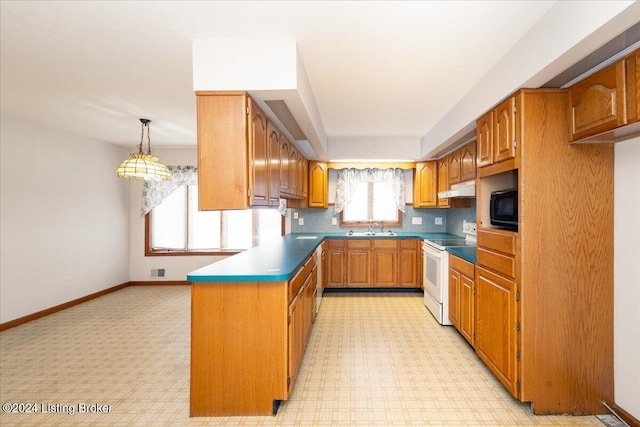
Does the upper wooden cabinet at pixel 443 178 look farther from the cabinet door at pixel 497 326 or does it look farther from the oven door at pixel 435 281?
the cabinet door at pixel 497 326

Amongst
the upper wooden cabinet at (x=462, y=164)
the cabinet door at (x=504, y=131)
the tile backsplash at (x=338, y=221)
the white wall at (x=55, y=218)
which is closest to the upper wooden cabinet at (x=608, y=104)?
the cabinet door at (x=504, y=131)

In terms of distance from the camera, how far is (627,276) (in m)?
1.79

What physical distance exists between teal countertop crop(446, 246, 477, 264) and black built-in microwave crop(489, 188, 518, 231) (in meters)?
0.39

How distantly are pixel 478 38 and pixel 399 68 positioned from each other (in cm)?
58

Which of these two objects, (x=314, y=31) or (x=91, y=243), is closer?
(x=314, y=31)

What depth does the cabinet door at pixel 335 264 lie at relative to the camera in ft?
15.5

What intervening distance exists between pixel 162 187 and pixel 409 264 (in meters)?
4.26

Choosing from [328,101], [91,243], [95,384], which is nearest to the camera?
[95,384]

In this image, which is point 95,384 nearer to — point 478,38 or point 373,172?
point 478,38

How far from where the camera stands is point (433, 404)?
6.64 feet

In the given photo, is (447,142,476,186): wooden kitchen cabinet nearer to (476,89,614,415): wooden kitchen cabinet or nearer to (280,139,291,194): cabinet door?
(476,89,614,415): wooden kitchen cabinet

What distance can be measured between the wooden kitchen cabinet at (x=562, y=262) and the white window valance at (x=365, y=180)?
3.23m

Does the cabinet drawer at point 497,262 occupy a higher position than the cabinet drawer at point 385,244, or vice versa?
the cabinet drawer at point 497,262

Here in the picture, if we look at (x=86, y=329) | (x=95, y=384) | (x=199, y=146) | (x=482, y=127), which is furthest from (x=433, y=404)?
(x=86, y=329)
